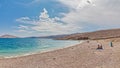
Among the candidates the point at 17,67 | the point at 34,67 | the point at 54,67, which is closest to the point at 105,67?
the point at 54,67

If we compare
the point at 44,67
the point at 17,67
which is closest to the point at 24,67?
the point at 17,67

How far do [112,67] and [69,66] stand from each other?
12.7ft

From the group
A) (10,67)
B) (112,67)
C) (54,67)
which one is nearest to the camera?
(112,67)

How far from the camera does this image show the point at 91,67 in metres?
17.3

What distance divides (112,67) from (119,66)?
70 cm

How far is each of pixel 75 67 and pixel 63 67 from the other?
3.59 ft

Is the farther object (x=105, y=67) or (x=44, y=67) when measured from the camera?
(x=44, y=67)

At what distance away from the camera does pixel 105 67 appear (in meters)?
16.9

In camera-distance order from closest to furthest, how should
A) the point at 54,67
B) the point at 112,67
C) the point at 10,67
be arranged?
the point at 112,67
the point at 54,67
the point at 10,67

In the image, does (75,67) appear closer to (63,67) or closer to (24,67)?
(63,67)

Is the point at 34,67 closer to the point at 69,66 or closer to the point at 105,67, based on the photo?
the point at 69,66

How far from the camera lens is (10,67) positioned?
62.7 feet

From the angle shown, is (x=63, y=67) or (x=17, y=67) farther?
(x=17, y=67)

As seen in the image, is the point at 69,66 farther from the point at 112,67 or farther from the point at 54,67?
the point at 112,67
